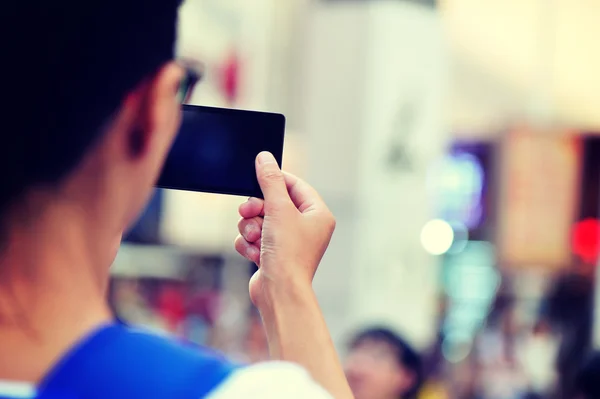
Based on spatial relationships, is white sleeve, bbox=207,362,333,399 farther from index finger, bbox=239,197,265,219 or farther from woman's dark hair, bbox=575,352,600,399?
woman's dark hair, bbox=575,352,600,399

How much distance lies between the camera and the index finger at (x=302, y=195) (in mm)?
1092

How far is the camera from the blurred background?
456 cm

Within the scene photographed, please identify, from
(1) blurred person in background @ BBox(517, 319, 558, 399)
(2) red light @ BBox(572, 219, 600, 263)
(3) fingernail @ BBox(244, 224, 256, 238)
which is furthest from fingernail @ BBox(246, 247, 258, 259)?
(2) red light @ BBox(572, 219, 600, 263)

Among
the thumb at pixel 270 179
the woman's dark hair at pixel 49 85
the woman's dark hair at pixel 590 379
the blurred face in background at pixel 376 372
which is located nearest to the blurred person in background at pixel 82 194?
the woman's dark hair at pixel 49 85

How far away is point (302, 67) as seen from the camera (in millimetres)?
10477

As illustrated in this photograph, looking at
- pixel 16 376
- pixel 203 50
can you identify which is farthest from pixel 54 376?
pixel 203 50

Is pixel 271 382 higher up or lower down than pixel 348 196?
higher up

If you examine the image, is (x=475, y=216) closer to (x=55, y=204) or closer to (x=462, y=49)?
(x=462, y=49)


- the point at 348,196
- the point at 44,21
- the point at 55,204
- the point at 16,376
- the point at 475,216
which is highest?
the point at 44,21

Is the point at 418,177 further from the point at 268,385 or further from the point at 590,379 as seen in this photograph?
the point at 268,385

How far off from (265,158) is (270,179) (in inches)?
1.3

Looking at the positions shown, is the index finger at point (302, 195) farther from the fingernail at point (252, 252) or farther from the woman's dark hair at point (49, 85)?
the woman's dark hair at point (49, 85)

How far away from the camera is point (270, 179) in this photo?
3.41 ft

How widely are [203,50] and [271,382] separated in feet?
26.4
